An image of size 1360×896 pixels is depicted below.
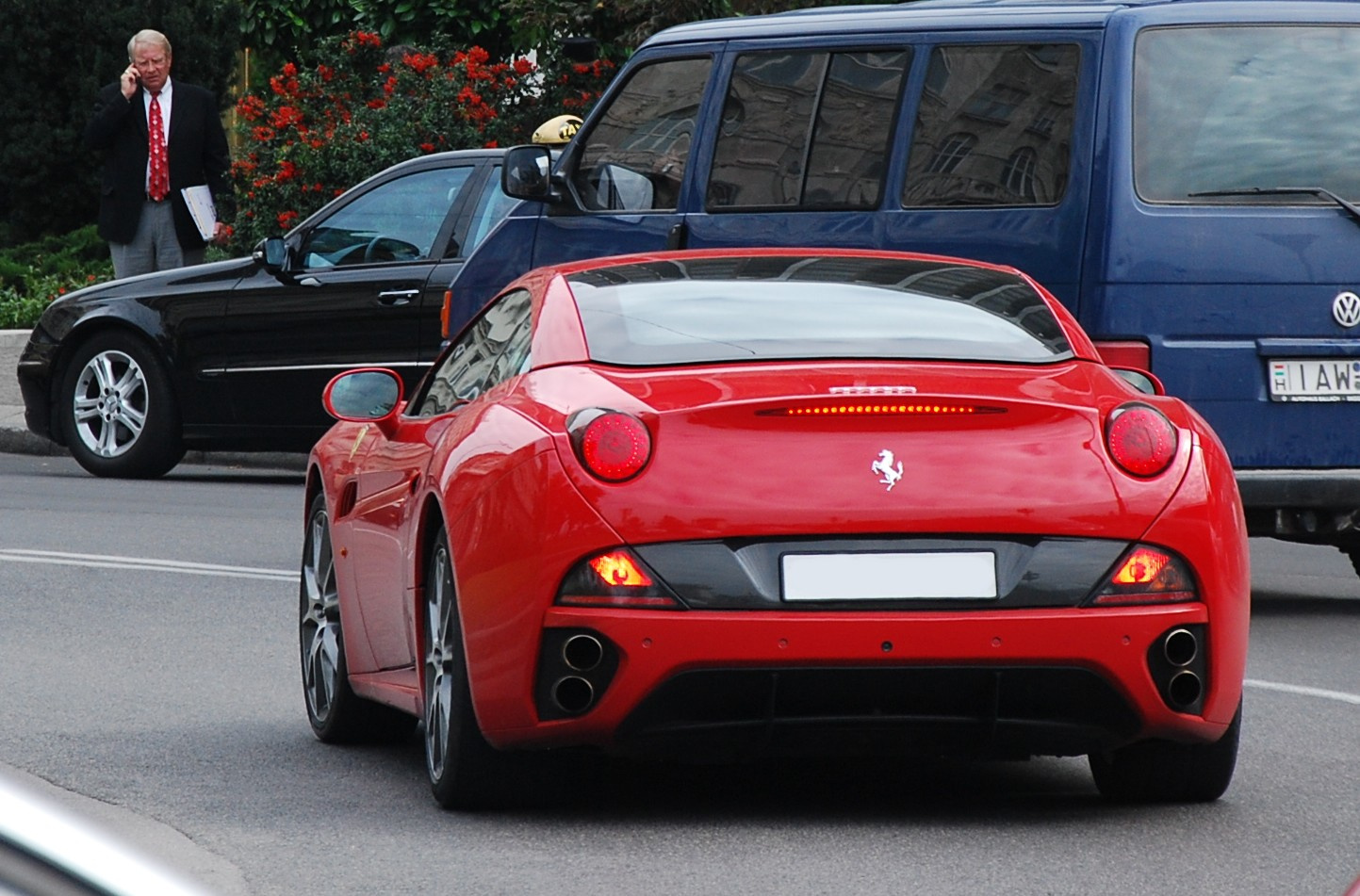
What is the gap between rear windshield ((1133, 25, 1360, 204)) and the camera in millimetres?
9156

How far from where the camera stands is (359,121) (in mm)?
19344

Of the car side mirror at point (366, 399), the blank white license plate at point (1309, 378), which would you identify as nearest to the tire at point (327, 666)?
the car side mirror at point (366, 399)

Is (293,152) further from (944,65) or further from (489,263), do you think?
(944,65)

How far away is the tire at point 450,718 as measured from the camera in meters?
5.58

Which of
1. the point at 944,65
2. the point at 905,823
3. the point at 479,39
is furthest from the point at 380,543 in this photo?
the point at 479,39

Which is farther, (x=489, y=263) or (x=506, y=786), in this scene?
(x=489, y=263)

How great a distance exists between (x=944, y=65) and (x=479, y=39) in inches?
690

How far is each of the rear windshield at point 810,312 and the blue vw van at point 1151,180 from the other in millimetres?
2683

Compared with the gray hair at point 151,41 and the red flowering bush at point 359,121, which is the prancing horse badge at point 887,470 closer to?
the gray hair at point 151,41

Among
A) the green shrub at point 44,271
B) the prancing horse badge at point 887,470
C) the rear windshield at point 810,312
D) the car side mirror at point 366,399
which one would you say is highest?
the rear windshield at point 810,312

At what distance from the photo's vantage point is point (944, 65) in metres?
9.55

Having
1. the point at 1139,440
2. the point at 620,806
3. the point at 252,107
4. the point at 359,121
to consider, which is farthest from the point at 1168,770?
the point at 252,107

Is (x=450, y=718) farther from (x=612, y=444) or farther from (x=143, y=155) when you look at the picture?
(x=143, y=155)

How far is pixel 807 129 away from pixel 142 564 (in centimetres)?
344
